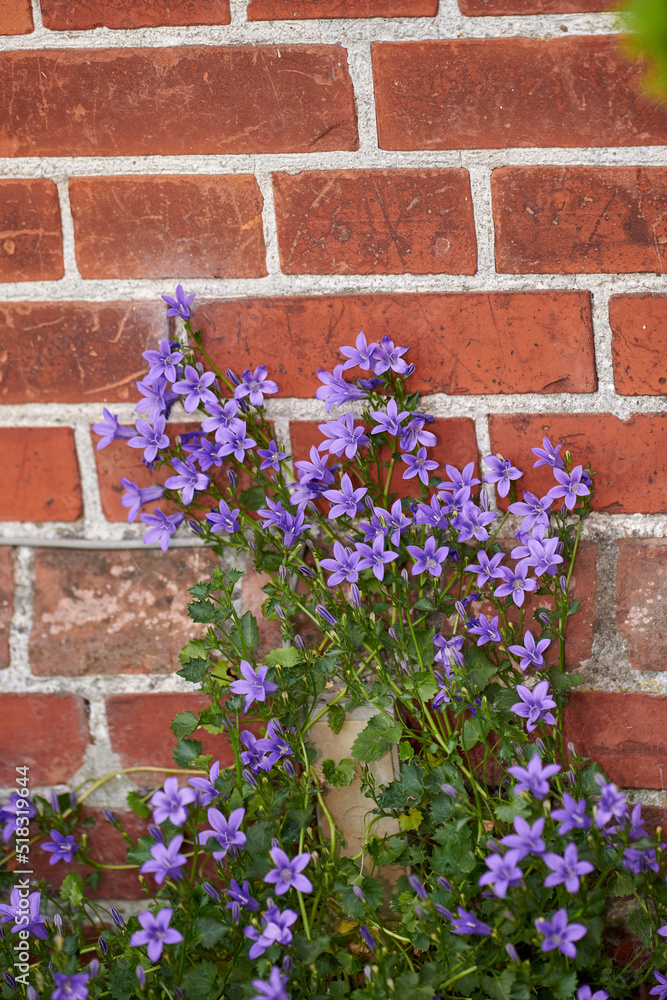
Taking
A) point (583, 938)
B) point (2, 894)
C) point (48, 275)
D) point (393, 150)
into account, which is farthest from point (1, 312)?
point (583, 938)

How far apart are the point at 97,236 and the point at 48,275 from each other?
0.07 meters

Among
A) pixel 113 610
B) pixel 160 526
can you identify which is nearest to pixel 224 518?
pixel 160 526

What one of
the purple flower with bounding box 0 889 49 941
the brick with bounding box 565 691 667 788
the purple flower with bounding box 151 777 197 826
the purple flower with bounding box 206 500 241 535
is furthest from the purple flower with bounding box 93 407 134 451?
the brick with bounding box 565 691 667 788

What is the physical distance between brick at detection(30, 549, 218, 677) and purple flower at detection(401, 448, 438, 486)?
23 cm

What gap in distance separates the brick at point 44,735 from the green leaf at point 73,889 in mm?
106

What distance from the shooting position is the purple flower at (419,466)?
69 cm

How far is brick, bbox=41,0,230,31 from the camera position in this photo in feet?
2.19

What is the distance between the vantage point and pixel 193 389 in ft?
2.27

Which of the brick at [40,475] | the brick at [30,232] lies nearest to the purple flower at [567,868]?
the brick at [40,475]

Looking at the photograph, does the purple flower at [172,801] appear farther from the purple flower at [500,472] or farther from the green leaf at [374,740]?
the purple flower at [500,472]

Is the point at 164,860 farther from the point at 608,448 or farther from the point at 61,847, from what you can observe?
the point at 608,448

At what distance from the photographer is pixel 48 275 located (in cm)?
72

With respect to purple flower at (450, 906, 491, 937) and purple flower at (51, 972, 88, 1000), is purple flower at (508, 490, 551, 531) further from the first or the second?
purple flower at (51, 972, 88, 1000)

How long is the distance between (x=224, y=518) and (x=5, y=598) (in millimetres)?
286
